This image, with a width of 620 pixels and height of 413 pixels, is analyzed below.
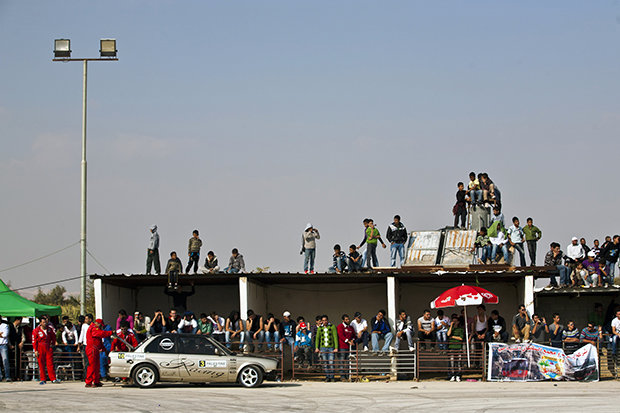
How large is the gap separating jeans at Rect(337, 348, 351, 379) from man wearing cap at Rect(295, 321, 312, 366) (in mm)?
806

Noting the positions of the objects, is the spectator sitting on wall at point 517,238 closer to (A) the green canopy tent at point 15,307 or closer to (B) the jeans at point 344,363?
(B) the jeans at point 344,363

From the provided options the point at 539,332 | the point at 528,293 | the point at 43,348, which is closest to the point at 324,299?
the point at 528,293

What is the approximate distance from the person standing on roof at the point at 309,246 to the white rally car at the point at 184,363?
6415 millimetres

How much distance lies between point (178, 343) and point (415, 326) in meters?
9.99

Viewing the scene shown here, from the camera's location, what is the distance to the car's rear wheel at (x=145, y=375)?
773 inches

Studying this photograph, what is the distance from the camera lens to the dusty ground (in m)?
15.8

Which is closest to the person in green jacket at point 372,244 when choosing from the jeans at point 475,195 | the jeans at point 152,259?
the jeans at point 475,195

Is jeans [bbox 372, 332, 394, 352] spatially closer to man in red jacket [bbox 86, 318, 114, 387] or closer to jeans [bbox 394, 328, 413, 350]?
jeans [bbox 394, 328, 413, 350]

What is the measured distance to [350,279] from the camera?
1038 inches

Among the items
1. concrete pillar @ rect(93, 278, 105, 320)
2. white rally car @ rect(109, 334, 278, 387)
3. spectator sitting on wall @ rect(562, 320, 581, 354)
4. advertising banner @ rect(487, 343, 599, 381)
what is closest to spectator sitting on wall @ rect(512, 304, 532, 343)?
spectator sitting on wall @ rect(562, 320, 581, 354)

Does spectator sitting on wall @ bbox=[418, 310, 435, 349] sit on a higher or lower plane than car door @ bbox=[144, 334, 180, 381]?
higher

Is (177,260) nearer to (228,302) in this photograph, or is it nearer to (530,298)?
(228,302)

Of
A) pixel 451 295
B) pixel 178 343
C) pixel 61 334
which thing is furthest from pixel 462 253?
pixel 61 334

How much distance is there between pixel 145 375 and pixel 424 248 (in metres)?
10.8
